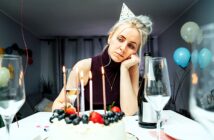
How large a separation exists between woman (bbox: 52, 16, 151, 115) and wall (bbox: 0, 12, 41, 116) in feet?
8.56

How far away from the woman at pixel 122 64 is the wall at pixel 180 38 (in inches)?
69.0

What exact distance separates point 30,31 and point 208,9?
3829mm

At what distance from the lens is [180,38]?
4031 mm

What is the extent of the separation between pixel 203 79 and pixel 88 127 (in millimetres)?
388

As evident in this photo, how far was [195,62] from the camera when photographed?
0.87 feet

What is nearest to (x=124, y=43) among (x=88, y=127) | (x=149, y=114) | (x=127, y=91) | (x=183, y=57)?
(x=127, y=91)

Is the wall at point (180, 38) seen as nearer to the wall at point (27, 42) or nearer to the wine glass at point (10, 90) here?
the wine glass at point (10, 90)

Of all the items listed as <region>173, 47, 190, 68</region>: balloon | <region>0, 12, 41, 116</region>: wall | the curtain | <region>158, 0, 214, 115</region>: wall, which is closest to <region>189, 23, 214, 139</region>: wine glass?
<region>173, 47, 190, 68</region>: balloon

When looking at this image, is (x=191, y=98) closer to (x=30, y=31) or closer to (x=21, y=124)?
(x=21, y=124)

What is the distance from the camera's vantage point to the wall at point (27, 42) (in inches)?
149

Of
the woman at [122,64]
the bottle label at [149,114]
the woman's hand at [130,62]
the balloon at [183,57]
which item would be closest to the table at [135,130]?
the bottle label at [149,114]

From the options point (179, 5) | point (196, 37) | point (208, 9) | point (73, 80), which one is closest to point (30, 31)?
point (179, 5)

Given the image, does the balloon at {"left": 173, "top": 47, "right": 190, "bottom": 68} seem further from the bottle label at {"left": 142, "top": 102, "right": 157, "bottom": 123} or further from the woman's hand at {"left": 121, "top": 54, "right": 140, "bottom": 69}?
the bottle label at {"left": 142, "top": 102, "right": 157, "bottom": 123}

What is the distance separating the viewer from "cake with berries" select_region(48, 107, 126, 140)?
1.90 ft
